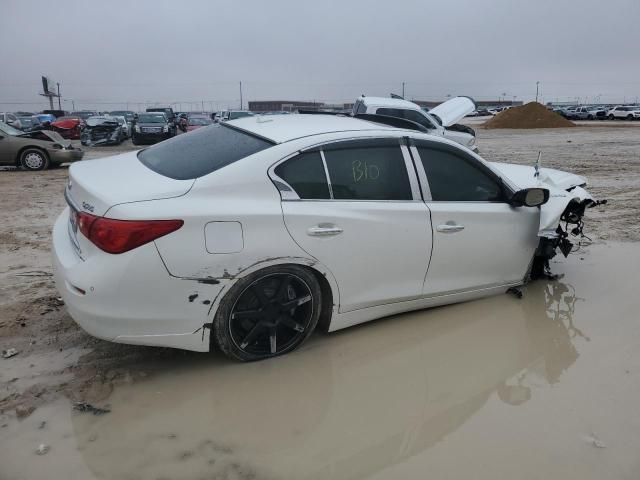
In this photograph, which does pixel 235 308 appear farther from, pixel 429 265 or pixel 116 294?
pixel 429 265

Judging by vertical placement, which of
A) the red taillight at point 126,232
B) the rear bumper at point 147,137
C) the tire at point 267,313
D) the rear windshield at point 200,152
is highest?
the rear windshield at point 200,152

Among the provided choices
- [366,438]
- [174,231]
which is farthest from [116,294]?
[366,438]

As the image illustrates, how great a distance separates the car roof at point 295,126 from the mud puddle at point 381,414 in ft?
4.85

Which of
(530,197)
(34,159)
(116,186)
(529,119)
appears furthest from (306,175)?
(529,119)

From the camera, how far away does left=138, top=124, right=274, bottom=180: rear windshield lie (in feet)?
10.7

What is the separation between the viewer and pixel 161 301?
2912 millimetres

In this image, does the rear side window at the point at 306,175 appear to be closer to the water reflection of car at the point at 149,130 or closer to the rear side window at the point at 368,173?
the rear side window at the point at 368,173

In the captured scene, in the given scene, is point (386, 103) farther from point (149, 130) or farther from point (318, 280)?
point (149, 130)

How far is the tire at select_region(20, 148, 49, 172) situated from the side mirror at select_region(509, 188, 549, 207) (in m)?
12.7

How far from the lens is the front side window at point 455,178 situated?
12.6 ft

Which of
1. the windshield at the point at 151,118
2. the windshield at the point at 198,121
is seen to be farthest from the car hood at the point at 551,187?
the windshield at the point at 198,121

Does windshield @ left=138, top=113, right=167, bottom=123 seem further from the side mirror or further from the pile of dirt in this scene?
the pile of dirt

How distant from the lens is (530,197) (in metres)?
4.08

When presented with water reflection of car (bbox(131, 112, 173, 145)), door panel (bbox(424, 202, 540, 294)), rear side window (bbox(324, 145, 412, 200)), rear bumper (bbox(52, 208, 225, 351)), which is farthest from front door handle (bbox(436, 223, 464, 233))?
water reflection of car (bbox(131, 112, 173, 145))
